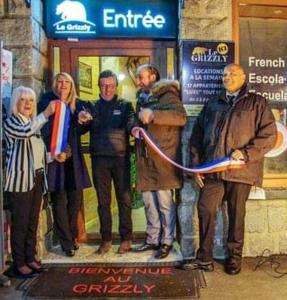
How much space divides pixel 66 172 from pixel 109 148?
20.0 inches

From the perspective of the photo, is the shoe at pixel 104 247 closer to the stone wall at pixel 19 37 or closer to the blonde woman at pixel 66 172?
the blonde woman at pixel 66 172

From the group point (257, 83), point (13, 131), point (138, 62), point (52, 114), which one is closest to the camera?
point (13, 131)

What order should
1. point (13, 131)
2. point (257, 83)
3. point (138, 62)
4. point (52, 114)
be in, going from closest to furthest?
point (13, 131) < point (52, 114) < point (257, 83) < point (138, 62)

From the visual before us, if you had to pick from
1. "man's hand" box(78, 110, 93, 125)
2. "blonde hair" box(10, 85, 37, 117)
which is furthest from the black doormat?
"blonde hair" box(10, 85, 37, 117)

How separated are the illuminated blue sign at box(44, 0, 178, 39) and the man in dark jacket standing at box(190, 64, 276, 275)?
116cm

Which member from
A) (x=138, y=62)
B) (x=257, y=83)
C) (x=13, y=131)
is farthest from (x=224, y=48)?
(x=13, y=131)

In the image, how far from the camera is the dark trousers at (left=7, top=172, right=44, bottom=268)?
176 inches

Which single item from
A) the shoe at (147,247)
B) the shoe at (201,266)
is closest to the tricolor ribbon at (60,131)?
the shoe at (147,247)

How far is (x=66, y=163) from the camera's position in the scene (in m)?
5.08

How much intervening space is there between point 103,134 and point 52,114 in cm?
58

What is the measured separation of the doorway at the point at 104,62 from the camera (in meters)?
5.52

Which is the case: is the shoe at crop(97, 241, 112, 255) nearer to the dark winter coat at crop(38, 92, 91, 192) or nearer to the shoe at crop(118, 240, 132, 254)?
the shoe at crop(118, 240, 132, 254)

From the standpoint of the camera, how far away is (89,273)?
469 cm

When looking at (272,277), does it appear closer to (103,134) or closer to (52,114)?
(103,134)
